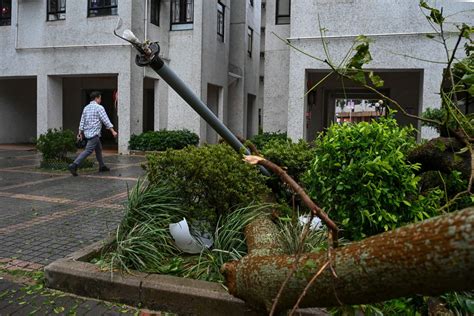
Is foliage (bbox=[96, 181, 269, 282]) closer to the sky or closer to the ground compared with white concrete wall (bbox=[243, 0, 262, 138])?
closer to the ground

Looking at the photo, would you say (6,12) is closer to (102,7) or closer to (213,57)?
(102,7)

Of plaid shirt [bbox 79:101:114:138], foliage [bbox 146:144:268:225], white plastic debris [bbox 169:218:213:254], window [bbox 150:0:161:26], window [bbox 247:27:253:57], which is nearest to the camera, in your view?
white plastic debris [bbox 169:218:213:254]

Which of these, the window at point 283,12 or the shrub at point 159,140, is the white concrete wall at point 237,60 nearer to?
the shrub at point 159,140

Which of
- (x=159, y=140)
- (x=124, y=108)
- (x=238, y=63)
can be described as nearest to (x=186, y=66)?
(x=124, y=108)

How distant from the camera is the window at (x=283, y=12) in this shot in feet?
47.8

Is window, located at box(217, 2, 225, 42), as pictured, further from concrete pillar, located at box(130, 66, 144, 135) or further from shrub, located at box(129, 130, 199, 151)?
shrub, located at box(129, 130, 199, 151)

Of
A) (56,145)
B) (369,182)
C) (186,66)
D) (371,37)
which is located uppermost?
(371,37)

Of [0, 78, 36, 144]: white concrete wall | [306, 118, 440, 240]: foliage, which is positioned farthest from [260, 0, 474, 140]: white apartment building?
[0, 78, 36, 144]: white concrete wall

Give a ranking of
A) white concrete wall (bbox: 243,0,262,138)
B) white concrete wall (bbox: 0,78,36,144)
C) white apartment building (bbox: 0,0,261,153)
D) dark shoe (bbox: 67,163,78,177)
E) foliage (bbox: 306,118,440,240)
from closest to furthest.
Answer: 1. foliage (bbox: 306,118,440,240)
2. dark shoe (bbox: 67,163,78,177)
3. white apartment building (bbox: 0,0,261,153)
4. white concrete wall (bbox: 0,78,36,144)
5. white concrete wall (bbox: 243,0,262,138)

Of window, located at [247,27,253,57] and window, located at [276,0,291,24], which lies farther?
window, located at [247,27,253,57]

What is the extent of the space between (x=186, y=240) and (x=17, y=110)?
754 inches

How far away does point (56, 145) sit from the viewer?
1086cm

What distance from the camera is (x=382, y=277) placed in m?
1.39

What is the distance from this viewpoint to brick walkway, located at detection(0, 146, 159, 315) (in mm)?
3500
